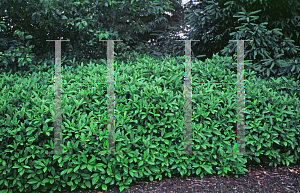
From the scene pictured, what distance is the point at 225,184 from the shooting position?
260 cm

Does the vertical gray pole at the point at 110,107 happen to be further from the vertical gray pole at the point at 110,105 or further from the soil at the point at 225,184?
the soil at the point at 225,184

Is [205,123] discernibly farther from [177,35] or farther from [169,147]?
[177,35]

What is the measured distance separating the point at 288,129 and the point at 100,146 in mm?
2247

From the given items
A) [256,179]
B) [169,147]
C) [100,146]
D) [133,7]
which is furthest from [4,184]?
[133,7]

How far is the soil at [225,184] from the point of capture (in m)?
2.50

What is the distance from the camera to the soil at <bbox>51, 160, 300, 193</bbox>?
8.19ft

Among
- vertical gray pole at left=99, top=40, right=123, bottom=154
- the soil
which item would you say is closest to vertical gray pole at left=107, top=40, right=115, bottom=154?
vertical gray pole at left=99, top=40, right=123, bottom=154

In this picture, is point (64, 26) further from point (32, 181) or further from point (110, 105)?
point (32, 181)

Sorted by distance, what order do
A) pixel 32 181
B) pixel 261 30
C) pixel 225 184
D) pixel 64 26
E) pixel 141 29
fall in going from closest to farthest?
pixel 32 181 → pixel 225 184 → pixel 261 30 → pixel 64 26 → pixel 141 29

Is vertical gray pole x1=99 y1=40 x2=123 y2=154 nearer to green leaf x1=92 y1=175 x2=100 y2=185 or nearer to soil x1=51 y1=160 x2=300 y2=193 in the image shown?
green leaf x1=92 y1=175 x2=100 y2=185

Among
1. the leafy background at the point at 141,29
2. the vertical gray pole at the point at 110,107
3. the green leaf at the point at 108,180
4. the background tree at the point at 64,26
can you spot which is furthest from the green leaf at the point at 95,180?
the background tree at the point at 64,26

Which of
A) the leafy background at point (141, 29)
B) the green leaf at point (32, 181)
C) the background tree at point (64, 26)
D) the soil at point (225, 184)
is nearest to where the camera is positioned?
the green leaf at point (32, 181)

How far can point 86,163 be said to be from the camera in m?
2.38

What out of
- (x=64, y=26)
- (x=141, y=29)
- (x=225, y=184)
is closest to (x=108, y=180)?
(x=225, y=184)
